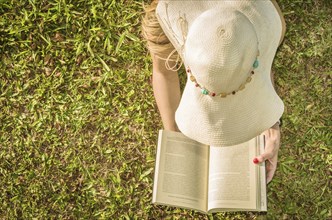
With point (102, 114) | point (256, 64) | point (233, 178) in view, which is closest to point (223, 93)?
point (256, 64)

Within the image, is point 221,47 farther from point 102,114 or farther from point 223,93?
point 102,114

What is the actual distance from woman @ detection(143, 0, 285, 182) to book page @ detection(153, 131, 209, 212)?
0.59 meters

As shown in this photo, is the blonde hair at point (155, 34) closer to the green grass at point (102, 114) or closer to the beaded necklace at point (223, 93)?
the beaded necklace at point (223, 93)

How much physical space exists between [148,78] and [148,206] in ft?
2.71

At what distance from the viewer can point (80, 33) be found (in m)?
3.17

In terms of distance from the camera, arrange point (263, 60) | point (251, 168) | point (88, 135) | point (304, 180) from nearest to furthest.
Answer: point (263, 60)
point (251, 168)
point (304, 180)
point (88, 135)

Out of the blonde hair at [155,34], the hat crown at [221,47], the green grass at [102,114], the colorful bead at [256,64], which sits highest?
the hat crown at [221,47]

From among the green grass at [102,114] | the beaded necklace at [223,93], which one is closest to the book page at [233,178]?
the green grass at [102,114]

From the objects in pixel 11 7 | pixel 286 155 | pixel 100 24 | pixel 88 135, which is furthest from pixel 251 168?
pixel 11 7

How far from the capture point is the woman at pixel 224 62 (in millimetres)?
1542

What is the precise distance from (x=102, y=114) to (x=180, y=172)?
2.60 feet

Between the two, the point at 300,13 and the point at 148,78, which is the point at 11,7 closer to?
the point at 148,78

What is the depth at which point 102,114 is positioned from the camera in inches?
120

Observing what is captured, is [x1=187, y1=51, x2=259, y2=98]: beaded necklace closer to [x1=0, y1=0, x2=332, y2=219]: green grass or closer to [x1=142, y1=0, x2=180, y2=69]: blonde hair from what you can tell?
[x1=142, y1=0, x2=180, y2=69]: blonde hair
